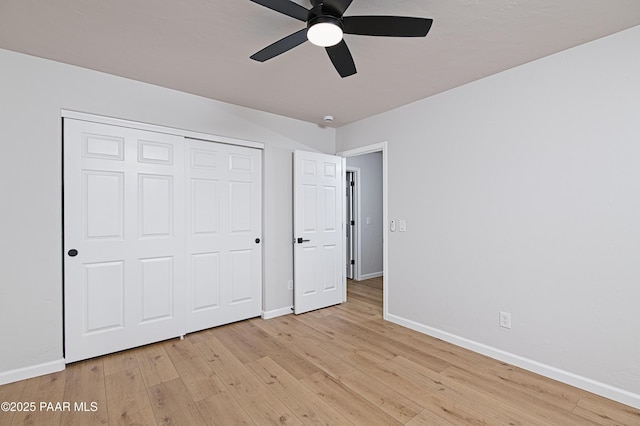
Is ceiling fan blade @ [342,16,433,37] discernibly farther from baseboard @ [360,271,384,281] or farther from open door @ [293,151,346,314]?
baseboard @ [360,271,384,281]

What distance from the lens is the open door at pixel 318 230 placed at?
385 centimetres

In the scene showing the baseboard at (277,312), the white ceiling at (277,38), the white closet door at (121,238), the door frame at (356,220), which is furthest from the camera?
the door frame at (356,220)

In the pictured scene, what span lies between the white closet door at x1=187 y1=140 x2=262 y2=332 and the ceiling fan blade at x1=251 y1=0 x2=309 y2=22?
2069 millimetres

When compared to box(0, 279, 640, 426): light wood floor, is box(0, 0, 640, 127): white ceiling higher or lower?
higher

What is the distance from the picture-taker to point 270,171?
12.3ft

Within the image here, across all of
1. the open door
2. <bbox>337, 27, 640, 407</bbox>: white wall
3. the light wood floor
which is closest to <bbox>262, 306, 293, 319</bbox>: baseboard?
the open door

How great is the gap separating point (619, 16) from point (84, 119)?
3.97 m

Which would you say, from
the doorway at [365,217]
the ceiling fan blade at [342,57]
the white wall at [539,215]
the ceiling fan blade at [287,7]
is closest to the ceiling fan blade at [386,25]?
the ceiling fan blade at [342,57]

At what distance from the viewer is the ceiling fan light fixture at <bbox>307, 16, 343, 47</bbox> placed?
1.58m

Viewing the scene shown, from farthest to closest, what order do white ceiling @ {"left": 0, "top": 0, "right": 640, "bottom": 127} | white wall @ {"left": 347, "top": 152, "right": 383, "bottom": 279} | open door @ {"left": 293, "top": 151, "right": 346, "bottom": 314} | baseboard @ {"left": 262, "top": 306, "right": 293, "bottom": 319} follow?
white wall @ {"left": 347, "top": 152, "right": 383, "bottom": 279}, open door @ {"left": 293, "top": 151, "right": 346, "bottom": 314}, baseboard @ {"left": 262, "top": 306, "right": 293, "bottom": 319}, white ceiling @ {"left": 0, "top": 0, "right": 640, "bottom": 127}

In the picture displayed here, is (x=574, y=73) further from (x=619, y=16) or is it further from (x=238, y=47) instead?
(x=238, y=47)

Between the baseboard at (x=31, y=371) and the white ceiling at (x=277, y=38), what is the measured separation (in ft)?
7.99

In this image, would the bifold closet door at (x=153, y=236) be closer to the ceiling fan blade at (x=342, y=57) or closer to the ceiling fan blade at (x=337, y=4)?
the ceiling fan blade at (x=342, y=57)

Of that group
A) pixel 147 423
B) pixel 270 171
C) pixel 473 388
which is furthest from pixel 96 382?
pixel 473 388
